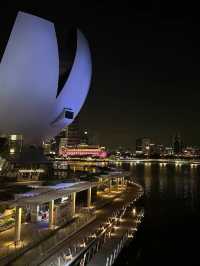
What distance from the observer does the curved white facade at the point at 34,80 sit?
15.7 metres

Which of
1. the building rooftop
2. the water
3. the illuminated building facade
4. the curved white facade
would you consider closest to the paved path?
the building rooftop

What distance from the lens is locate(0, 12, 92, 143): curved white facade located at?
15711 millimetres

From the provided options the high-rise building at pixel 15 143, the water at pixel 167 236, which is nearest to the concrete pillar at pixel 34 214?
the water at pixel 167 236

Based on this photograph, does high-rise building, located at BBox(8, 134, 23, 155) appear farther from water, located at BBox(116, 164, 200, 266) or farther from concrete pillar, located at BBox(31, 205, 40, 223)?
water, located at BBox(116, 164, 200, 266)

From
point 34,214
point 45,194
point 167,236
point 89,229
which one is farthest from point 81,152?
point 45,194

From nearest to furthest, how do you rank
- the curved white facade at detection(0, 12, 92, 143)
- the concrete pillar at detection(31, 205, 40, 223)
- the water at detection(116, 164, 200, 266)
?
1. the concrete pillar at detection(31, 205, 40, 223)
2. the water at detection(116, 164, 200, 266)
3. the curved white facade at detection(0, 12, 92, 143)

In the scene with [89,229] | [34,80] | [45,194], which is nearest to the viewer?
[45,194]

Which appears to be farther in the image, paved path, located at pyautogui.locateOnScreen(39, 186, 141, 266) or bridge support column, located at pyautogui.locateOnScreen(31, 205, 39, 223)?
bridge support column, located at pyautogui.locateOnScreen(31, 205, 39, 223)

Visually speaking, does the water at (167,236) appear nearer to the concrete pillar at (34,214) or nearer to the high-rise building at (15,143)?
the concrete pillar at (34,214)

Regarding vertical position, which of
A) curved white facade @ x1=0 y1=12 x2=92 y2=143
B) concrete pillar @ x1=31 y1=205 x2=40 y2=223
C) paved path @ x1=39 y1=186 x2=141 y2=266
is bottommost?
paved path @ x1=39 y1=186 x2=141 y2=266

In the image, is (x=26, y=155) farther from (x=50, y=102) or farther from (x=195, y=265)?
(x=195, y=265)

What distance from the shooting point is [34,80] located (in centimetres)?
1681

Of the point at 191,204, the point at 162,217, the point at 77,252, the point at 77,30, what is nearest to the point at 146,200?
the point at 191,204

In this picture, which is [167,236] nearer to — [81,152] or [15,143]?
[15,143]
